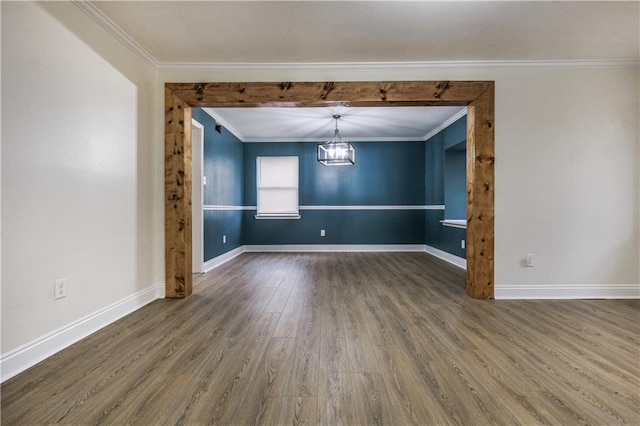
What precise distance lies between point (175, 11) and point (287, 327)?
2469mm

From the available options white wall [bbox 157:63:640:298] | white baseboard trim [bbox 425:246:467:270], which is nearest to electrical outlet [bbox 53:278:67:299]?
white wall [bbox 157:63:640:298]

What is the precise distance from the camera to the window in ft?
20.8

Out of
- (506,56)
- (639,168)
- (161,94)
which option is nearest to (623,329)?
(639,168)

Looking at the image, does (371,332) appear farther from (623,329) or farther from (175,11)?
(175,11)

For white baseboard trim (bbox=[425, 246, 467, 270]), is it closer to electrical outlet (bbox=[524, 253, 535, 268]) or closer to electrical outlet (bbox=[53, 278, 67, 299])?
electrical outlet (bbox=[524, 253, 535, 268])

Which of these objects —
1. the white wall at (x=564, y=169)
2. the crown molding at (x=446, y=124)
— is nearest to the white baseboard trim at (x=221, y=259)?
the white wall at (x=564, y=169)

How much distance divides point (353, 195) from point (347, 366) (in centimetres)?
486

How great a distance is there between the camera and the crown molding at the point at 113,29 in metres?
2.07

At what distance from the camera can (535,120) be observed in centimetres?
299

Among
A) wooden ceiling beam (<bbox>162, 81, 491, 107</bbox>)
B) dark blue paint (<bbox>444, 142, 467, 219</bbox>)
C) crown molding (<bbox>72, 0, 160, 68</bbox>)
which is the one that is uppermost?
crown molding (<bbox>72, 0, 160, 68</bbox>)

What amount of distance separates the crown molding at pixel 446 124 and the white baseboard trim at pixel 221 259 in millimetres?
4345

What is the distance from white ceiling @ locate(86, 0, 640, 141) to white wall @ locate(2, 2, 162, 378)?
1.34 feet

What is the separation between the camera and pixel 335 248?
6.34 m

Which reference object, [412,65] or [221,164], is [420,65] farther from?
[221,164]
